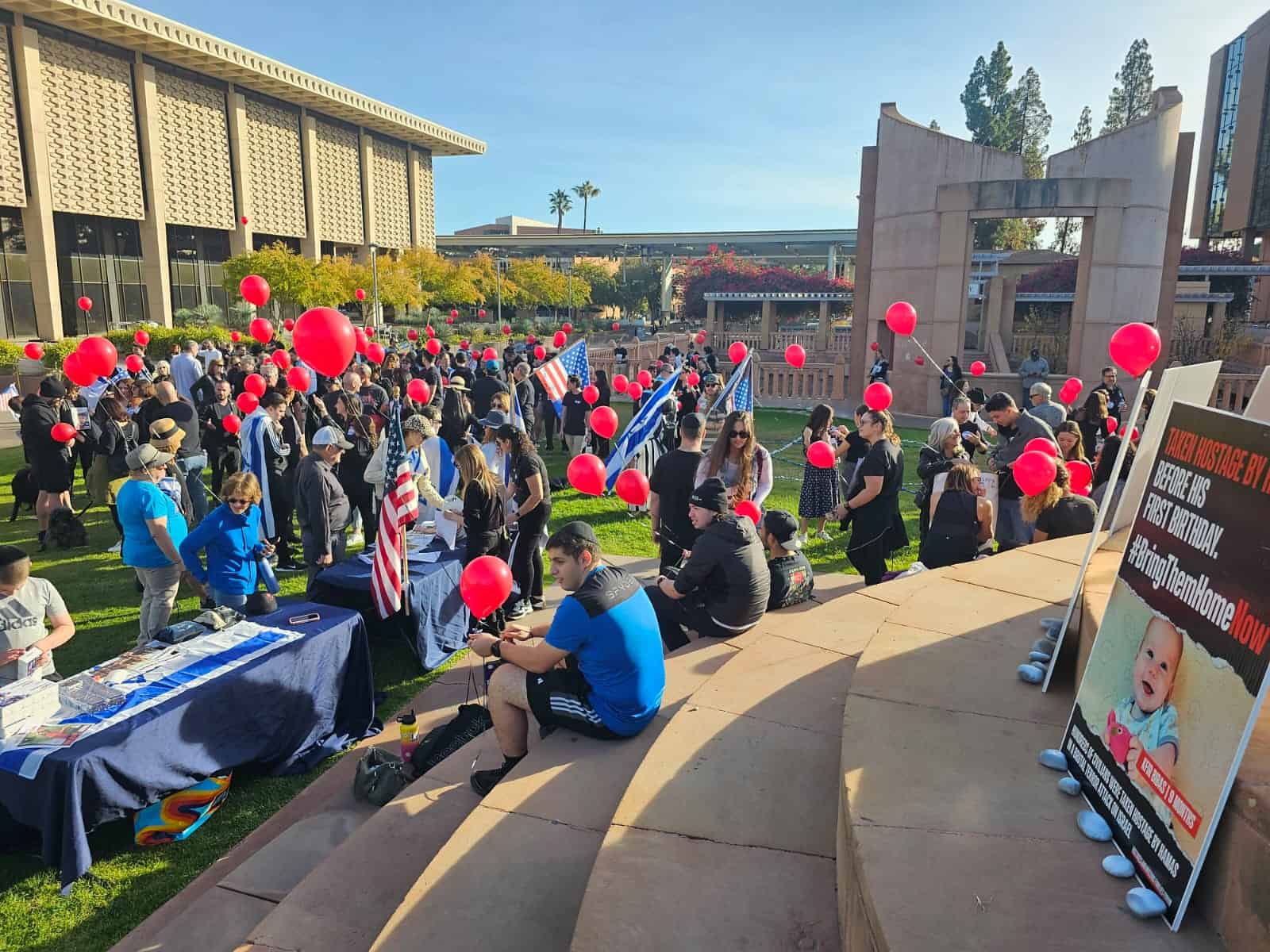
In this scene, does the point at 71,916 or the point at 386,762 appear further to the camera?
the point at 386,762

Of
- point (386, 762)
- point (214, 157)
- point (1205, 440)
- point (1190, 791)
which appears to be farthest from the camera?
point (214, 157)

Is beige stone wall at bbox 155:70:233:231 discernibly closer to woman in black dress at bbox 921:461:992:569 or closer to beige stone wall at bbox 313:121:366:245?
A: beige stone wall at bbox 313:121:366:245

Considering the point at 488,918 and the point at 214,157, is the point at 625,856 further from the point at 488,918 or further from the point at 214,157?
the point at 214,157

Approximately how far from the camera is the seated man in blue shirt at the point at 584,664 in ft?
13.5

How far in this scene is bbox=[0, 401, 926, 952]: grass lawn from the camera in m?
4.12

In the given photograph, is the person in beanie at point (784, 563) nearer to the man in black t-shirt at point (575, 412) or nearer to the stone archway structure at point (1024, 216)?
the man in black t-shirt at point (575, 412)

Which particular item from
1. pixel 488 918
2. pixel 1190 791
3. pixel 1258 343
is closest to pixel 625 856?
pixel 488 918

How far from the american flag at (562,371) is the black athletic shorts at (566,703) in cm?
766

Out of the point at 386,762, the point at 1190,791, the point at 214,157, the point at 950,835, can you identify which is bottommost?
the point at 386,762

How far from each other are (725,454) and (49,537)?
8.02 metres

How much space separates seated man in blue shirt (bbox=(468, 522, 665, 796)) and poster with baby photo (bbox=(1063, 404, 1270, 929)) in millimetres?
1983

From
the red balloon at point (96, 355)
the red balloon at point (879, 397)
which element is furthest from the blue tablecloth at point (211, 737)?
the red balloon at point (879, 397)

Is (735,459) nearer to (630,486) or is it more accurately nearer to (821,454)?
(630,486)

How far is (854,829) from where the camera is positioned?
8.64 feet
